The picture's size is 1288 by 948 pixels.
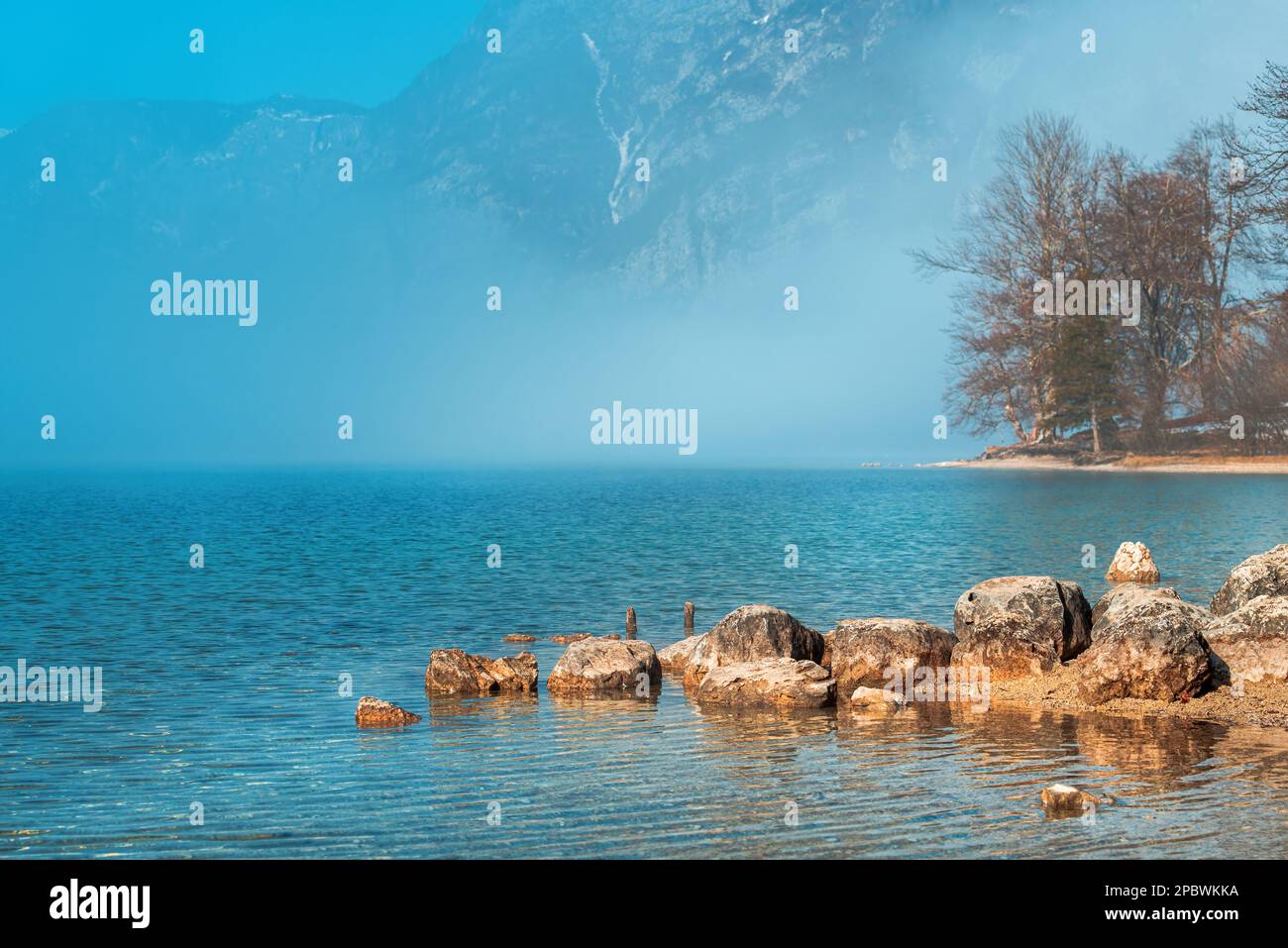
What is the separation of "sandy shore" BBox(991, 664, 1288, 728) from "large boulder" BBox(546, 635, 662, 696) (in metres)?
5.44

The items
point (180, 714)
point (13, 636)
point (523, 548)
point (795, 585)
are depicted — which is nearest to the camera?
point (180, 714)

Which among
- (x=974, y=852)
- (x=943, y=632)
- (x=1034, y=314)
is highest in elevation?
(x=1034, y=314)

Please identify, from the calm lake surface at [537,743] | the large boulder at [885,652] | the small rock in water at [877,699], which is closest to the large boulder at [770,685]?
the small rock in water at [877,699]

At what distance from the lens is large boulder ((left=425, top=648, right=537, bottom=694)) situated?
21609 mm

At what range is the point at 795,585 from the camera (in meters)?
38.3

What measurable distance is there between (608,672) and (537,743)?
407cm

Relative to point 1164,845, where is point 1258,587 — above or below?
above

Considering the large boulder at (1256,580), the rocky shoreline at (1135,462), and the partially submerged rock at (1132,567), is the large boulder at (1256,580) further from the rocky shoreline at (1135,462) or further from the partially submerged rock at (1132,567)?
the rocky shoreline at (1135,462)

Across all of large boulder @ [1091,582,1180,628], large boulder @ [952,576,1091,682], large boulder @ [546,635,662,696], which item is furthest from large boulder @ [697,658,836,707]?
large boulder @ [1091,582,1180,628]

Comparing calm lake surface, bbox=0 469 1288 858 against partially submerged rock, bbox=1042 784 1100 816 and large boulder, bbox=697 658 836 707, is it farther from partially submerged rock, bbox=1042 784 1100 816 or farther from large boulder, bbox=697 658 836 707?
large boulder, bbox=697 658 836 707

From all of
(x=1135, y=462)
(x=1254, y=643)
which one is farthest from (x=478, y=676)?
(x=1135, y=462)
